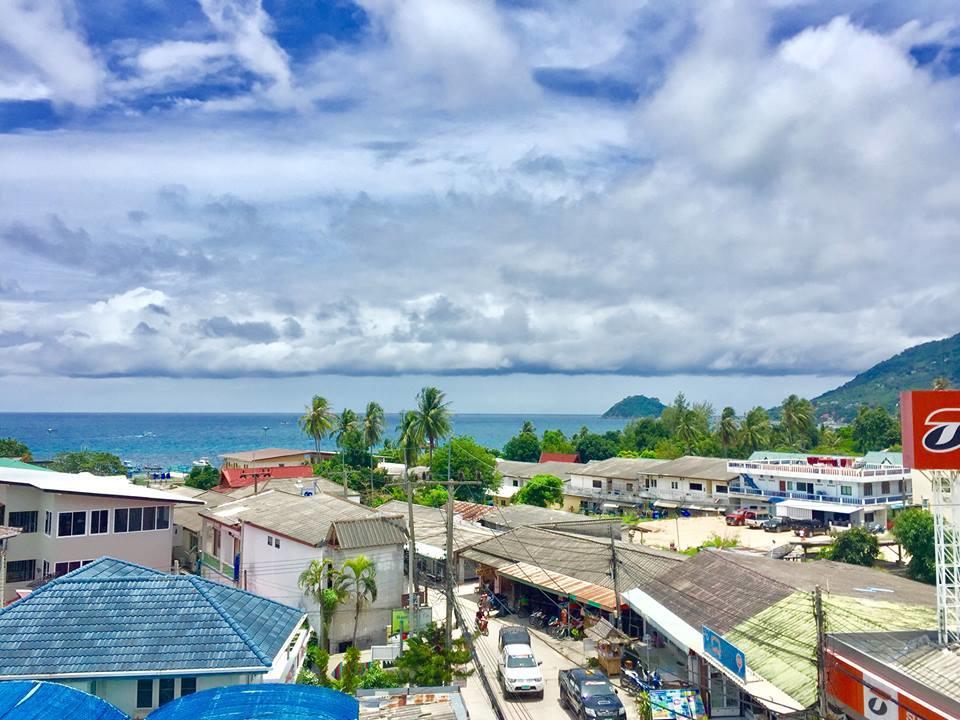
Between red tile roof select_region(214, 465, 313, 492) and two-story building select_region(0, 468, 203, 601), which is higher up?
two-story building select_region(0, 468, 203, 601)

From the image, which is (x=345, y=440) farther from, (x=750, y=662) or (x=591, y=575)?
(x=750, y=662)

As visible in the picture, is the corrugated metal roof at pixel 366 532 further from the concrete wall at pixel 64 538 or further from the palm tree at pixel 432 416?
the palm tree at pixel 432 416

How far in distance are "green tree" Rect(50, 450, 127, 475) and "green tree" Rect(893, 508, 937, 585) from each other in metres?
81.9

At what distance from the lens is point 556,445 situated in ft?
393

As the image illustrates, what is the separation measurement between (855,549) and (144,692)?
131ft

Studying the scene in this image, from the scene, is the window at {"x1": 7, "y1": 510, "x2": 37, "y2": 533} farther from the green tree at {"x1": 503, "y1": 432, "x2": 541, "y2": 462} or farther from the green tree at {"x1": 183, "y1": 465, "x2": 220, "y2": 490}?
the green tree at {"x1": 503, "y1": 432, "x2": 541, "y2": 462}

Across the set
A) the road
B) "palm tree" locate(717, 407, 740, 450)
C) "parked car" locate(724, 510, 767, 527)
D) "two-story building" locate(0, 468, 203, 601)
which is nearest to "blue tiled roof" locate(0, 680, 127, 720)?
the road

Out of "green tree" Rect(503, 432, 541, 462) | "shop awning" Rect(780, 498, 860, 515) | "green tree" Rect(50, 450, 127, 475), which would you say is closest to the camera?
"shop awning" Rect(780, 498, 860, 515)

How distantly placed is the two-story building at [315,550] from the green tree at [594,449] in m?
81.4

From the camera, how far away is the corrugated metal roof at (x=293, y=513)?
108ft

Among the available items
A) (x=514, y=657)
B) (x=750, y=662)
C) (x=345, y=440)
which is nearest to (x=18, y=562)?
(x=514, y=657)

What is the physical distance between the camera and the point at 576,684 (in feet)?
77.1

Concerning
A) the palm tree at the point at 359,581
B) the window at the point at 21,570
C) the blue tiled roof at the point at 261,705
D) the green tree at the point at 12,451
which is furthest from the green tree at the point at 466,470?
the blue tiled roof at the point at 261,705

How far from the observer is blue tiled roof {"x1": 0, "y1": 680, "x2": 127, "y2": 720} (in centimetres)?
1334
